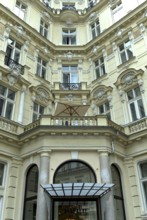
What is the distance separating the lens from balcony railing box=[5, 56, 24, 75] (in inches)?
648

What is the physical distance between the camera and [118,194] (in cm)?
1286

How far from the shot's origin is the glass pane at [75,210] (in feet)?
36.5

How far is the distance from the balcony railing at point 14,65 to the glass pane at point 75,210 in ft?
30.7

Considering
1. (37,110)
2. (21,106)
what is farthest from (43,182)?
(37,110)

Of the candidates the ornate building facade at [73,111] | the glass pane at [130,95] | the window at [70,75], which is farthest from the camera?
the window at [70,75]

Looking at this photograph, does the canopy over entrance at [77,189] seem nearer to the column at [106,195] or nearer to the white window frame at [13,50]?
the column at [106,195]

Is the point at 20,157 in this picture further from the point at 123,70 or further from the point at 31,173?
the point at 123,70

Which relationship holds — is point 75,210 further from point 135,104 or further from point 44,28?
point 44,28

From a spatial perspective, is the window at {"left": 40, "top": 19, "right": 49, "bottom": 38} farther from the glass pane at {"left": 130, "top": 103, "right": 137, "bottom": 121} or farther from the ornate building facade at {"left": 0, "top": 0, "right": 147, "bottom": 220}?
the glass pane at {"left": 130, "top": 103, "right": 137, "bottom": 121}

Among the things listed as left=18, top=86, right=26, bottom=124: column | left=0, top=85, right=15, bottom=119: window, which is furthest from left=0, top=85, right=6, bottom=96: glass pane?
left=18, top=86, right=26, bottom=124: column

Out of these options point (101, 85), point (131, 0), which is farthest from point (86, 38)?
point (101, 85)

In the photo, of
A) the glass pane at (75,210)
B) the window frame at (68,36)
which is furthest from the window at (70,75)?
the glass pane at (75,210)

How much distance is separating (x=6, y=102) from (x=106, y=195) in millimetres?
8447

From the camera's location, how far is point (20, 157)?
13906 mm
